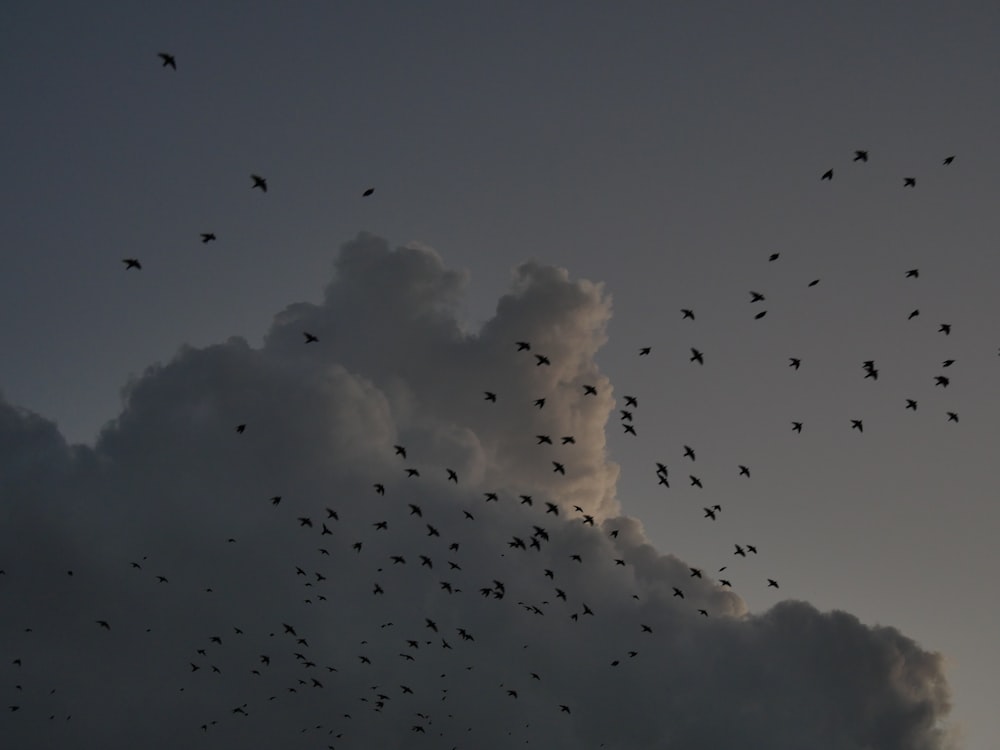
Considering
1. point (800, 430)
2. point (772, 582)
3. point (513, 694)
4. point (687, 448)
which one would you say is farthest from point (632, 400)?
point (513, 694)

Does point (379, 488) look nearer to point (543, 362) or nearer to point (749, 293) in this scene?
point (543, 362)

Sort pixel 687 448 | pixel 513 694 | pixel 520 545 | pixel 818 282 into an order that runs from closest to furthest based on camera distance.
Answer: pixel 818 282 < pixel 687 448 < pixel 520 545 < pixel 513 694

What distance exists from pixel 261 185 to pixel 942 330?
6530 centimetres

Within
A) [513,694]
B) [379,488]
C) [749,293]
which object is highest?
[749,293]

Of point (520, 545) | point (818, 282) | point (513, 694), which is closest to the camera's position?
point (818, 282)

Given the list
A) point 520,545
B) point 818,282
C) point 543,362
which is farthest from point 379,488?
point 818,282

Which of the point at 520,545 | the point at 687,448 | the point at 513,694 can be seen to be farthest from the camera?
the point at 513,694

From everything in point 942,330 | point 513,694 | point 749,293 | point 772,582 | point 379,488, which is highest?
point 942,330

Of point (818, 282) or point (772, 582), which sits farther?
point (772, 582)

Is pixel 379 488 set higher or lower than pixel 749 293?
lower

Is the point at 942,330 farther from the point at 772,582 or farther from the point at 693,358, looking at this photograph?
the point at 772,582

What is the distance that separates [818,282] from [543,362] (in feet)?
92.9

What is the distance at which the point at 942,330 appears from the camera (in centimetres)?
9881

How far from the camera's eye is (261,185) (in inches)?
3440
